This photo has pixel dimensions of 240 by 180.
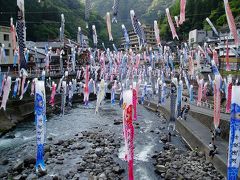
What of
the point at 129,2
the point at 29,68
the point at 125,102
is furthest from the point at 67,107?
the point at 129,2

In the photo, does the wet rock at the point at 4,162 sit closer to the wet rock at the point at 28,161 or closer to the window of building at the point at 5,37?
the wet rock at the point at 28,161

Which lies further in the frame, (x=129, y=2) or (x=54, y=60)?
(x=129, y=2)

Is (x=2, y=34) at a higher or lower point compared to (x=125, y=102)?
higher

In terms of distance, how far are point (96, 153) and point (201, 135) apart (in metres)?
8.16

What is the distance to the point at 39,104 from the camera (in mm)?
15820

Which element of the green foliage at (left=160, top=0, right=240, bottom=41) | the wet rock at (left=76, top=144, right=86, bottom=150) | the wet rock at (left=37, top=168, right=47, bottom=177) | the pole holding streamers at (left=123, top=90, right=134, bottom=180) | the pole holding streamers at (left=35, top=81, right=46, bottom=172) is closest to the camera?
the pole holding streamers at (left=123, top=90, right=134, bottom=180)

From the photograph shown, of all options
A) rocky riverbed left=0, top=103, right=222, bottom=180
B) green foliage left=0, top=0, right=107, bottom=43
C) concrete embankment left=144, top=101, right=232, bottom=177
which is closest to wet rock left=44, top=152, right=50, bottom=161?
rocky riverbed left=0, top=103, right=222, bottom=180

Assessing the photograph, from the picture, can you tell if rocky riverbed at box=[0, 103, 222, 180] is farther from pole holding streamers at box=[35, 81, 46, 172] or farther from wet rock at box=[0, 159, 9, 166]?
pole holding streamers at box=[35, 81, 46, 172]

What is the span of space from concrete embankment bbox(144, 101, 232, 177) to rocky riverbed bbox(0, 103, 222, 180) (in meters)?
0.65

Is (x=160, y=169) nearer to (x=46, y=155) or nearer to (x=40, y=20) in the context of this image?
(x=46, y=155)

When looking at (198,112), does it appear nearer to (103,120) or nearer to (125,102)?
(103,120)

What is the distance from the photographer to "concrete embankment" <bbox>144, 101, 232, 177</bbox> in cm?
2053

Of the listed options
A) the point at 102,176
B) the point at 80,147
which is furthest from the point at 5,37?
the point at 102,176

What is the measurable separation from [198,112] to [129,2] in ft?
400
